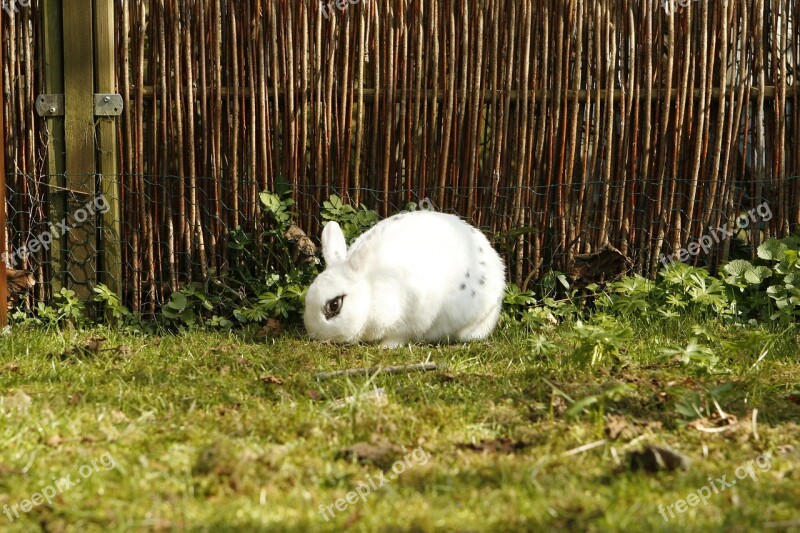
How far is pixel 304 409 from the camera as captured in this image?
118 inches

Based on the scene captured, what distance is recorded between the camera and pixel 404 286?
4164mm

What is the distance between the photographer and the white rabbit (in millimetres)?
4121

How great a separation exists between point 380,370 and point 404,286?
0.77m

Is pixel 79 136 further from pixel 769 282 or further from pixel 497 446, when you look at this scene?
pixel 769 282

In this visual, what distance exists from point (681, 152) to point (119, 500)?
370cm

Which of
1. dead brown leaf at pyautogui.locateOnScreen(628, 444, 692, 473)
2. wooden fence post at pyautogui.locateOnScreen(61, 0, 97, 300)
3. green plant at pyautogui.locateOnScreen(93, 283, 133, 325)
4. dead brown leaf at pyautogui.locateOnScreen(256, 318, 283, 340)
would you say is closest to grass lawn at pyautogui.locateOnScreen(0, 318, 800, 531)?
dead brown leaf at pyautogui.locateOnScreen(628, 444, 692, 473)

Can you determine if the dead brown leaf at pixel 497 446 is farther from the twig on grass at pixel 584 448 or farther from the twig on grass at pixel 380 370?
the twig on grass at pixel 380 370

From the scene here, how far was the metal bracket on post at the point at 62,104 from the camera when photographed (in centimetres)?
459

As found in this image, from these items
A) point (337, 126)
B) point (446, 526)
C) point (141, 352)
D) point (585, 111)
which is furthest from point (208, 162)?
point (446, 526)

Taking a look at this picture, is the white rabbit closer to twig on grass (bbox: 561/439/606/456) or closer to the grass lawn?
the grass lawn

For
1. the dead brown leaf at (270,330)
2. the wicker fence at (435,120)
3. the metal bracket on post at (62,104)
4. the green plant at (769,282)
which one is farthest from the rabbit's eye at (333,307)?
the green plant at (769,282)

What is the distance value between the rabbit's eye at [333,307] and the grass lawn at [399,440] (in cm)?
23

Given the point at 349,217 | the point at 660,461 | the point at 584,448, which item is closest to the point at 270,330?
the point at 349,217

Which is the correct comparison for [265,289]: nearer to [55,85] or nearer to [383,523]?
[55,85]
